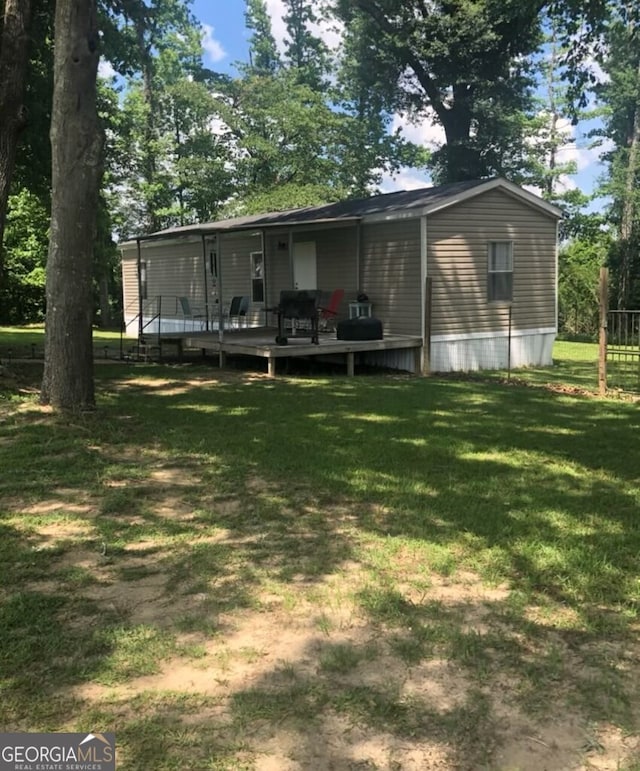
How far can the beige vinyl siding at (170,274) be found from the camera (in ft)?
64.2

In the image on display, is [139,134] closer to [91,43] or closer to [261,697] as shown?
[91,43]

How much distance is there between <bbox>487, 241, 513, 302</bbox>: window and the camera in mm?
13875

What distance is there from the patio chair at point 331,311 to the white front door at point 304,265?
917 mm

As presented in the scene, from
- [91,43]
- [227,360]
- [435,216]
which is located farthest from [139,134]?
[91,43]

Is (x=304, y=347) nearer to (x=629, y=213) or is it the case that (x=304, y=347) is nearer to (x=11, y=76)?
(x=11, y=76)

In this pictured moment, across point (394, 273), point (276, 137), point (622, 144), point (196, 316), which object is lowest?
point (196, 316)

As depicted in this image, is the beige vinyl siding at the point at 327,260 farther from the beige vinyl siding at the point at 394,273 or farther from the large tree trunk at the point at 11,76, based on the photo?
the large tree trunk at the point at 11,76

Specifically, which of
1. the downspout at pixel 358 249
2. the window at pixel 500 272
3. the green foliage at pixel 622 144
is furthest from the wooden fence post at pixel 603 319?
the green foliage at pixel 622 144

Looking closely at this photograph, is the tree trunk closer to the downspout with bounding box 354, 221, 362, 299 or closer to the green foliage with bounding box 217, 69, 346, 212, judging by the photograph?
the green foliage with bounding box 217, 69, 346, 212

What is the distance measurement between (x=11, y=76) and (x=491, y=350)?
9263mm

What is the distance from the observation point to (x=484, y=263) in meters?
13.7

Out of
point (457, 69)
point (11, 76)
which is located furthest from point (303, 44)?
point (11, 76)

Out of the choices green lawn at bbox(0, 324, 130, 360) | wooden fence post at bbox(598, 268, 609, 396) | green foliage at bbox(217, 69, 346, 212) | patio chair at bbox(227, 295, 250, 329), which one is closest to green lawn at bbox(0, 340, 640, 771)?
wooden fence post at bbox(598, 268, 609, 396)

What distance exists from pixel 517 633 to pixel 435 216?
1067cm
